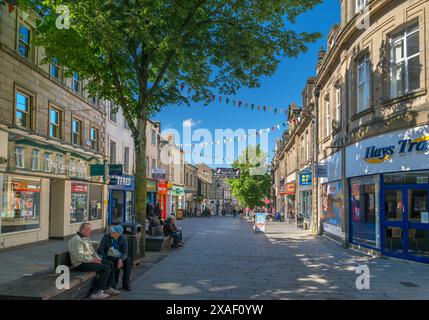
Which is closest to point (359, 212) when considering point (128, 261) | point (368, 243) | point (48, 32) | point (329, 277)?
point (368, 243)

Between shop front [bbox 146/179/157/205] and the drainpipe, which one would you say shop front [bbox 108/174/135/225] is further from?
the drainpipe

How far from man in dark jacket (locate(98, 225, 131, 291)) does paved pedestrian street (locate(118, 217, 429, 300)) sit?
14.3 inches

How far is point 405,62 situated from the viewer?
11.8m

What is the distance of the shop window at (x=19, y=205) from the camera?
43.5 feet

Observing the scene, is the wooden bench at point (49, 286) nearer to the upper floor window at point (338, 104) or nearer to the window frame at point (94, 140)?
the upper floor window at point (338, 104)

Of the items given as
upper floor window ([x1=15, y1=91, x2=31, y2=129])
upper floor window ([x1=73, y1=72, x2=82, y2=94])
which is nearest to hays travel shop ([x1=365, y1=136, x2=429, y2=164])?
upper floor window ([x1=15, y1=91, x2=31, y2=129])

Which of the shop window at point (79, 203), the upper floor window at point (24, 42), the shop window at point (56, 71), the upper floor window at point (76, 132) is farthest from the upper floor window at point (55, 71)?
the shop window at point (79, 203)

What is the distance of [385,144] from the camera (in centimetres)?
1209

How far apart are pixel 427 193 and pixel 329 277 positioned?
406cm

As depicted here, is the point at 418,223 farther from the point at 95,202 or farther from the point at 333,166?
the point at 95,202

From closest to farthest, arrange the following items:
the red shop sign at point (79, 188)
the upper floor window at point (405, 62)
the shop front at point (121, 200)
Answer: the upper floor window at point (405, 62) → the red shop sign at point (79, 188) → the shop front at point (121, 200)

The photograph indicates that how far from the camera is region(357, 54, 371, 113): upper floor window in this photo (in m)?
13.8

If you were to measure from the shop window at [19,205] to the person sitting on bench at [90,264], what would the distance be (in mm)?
7187

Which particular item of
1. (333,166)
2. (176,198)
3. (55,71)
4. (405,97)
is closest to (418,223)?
(405,97)
